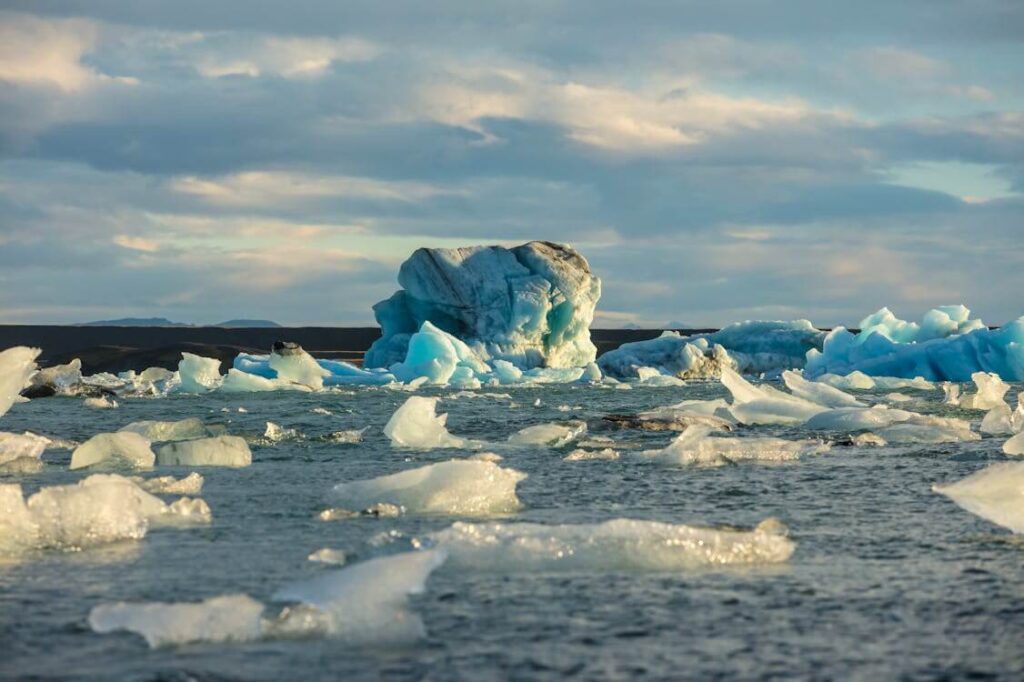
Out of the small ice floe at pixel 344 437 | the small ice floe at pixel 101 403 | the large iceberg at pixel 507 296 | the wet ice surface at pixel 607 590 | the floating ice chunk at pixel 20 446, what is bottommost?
the small ice floe at pixel 101 403

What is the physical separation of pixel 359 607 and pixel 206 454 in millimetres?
5415

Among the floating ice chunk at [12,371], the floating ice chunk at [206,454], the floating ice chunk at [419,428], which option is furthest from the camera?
the floating ice chunk at [419,428]

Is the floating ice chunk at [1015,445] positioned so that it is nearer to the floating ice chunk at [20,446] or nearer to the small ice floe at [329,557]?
the small ice floe at [329,557]

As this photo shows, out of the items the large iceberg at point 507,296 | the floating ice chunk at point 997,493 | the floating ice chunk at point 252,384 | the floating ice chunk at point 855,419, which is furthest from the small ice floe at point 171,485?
the large iceberg at point 507,296

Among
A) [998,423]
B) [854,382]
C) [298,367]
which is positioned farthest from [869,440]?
[298,367]

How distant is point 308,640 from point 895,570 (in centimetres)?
231

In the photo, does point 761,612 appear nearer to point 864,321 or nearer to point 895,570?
point 895,570

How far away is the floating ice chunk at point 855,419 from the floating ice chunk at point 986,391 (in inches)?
111

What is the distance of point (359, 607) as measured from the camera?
3.75 metres

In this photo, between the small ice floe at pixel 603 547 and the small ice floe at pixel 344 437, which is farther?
the small ice floe at pixel 344 437

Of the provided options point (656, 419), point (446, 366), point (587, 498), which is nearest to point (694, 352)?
point (446, 366)

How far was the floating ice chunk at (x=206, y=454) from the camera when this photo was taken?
8.88 metres

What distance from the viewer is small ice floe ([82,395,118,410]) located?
17531 millimetres

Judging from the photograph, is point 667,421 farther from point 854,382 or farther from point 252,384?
point 252,384
